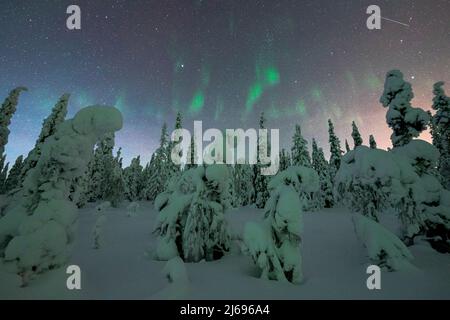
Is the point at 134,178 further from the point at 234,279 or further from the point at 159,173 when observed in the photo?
the point at 234,279

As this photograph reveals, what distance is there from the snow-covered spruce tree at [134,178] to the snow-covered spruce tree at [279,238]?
47752mm

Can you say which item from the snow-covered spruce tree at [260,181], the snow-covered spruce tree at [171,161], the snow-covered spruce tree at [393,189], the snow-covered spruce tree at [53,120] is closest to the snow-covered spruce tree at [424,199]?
the snow-covered spruce tree at [393,189]

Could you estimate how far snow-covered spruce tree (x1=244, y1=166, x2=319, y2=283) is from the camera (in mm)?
7180

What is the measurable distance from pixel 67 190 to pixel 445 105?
1477 inches

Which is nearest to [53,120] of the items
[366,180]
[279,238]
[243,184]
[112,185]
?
[112,185]

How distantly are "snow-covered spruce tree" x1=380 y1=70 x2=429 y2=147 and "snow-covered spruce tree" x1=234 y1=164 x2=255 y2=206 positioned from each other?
34002 millimetres

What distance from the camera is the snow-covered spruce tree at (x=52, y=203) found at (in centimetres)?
628

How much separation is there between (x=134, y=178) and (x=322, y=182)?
4011 centimetres

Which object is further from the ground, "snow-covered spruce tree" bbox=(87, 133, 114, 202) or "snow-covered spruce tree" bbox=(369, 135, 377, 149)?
"snow-covered spruce tree" bbox=(369, 135, 377, 149)

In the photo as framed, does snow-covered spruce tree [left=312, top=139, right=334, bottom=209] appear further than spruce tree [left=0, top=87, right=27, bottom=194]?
Yes

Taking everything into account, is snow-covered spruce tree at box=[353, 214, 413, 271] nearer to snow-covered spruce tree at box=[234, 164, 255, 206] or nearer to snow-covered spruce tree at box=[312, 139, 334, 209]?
snow-covered spruce tree at box=[312, 139, 334, 209]

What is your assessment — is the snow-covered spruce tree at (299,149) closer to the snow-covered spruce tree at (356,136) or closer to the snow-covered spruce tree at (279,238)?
the snow-covered spruce tree at (356,136)

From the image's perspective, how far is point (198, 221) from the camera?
31.6ft

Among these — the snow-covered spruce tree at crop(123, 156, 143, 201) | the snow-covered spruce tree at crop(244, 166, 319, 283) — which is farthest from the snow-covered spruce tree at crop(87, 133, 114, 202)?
the snow-covered spruce tree at crop(244, 166, 319, 283)
